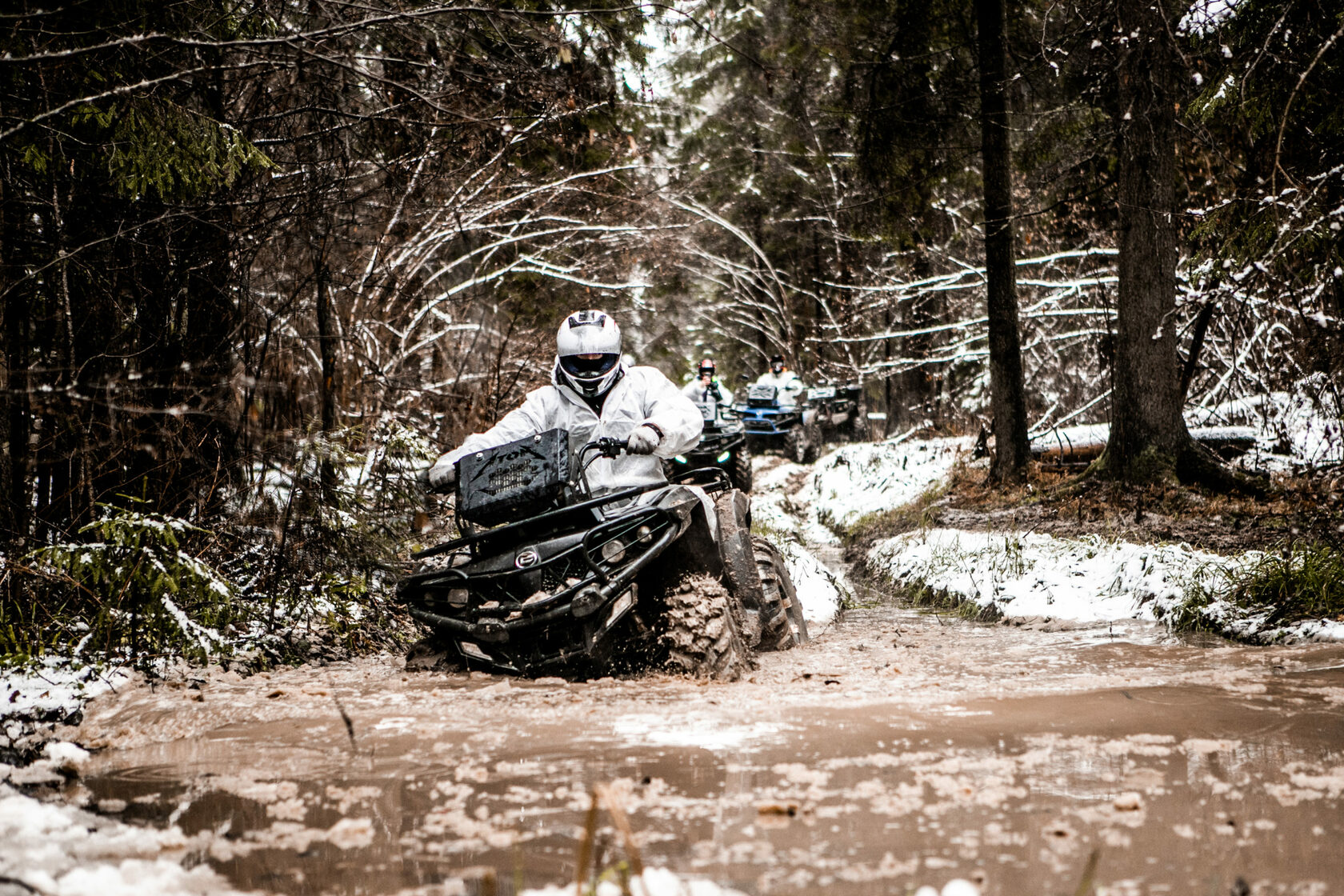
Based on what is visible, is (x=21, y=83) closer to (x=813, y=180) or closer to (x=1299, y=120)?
(x=1299, y=120)

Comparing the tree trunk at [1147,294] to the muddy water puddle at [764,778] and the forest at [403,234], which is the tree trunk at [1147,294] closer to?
the forest at [403,234]

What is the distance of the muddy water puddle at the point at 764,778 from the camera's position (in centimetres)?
276

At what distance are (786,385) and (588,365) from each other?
59.0 ft

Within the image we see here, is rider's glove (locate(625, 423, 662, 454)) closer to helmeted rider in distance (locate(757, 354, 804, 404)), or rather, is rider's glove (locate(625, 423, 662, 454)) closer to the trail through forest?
the trail through forest

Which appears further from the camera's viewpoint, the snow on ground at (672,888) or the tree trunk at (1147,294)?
the tree trunk at (1147,294)

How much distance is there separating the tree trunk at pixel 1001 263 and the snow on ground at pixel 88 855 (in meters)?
11.9

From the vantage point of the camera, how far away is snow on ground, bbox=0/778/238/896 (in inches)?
101

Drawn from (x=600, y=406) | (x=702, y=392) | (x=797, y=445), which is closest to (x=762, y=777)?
(x=600, y=406)

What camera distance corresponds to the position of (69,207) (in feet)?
19.5

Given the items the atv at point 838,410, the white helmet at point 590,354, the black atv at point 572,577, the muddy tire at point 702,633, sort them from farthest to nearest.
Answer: the atv at point 838,410 < the white helmet at point 590,354 < the muddy tire at point 702,633 < the black atv at point 572,577

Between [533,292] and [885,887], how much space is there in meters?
15.1

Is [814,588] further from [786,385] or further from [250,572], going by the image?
[786,385]

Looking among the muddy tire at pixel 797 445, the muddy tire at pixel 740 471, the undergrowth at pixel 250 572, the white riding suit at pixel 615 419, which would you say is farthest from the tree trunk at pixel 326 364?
the muddy tire at pixel 797 445

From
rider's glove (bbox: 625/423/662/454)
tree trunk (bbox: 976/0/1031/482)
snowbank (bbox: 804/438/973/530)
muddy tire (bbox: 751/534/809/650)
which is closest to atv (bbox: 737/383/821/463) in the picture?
snowbank (bbox: 804/438/973/530)
